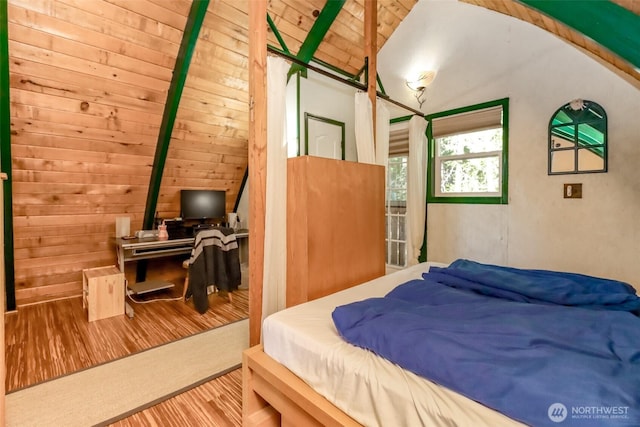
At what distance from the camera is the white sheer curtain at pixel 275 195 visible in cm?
186

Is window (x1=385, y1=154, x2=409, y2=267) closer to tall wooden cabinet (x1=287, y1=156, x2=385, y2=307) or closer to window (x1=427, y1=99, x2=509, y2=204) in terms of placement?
window (x1=427, y1=99, x2=509, y2=204)

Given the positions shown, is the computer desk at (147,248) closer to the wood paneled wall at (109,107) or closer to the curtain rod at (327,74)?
the wood paneled wall at (109,107)

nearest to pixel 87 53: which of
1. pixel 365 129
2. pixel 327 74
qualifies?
pixel 327 74

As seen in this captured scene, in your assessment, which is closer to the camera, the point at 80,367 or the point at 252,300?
the point at 252,300

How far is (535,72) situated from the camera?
2730 millimetres

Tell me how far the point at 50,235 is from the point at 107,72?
1.79 meters

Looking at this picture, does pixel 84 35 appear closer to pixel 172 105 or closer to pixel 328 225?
pixel 172 105

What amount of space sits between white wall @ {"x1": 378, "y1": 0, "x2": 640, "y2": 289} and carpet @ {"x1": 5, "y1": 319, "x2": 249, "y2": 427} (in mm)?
2506

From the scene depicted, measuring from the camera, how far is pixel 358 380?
107cm

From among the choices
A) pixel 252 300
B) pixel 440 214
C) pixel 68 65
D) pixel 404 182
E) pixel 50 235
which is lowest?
pixel 252 300

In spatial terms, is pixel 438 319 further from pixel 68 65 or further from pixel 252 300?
pixel 68 65

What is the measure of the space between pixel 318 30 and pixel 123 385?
3649 millimetres

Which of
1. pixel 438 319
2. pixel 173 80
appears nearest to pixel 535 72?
pixel 438 319

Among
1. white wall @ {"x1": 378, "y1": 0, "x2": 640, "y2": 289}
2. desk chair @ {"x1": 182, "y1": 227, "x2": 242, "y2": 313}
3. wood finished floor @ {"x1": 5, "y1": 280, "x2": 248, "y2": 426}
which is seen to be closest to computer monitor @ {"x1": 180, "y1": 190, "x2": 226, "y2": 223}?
desk chair @ {"x1": 182, "y1": 227, "x2": 242, "y2": 313}
